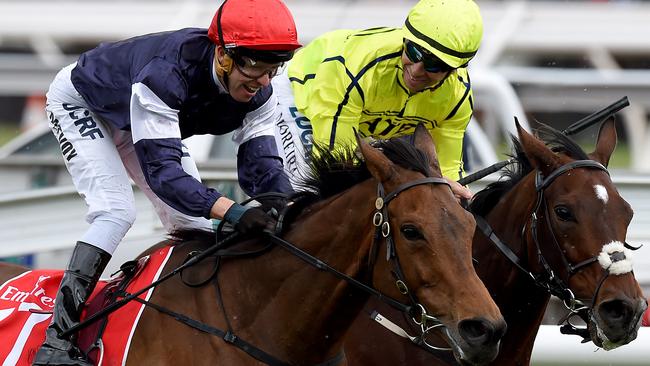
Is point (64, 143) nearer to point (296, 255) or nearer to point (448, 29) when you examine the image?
point (296, 255)

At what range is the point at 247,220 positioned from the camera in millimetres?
3943

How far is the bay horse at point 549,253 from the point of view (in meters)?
4.28

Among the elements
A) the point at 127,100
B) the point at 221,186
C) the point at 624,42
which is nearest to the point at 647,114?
the point at 624,42

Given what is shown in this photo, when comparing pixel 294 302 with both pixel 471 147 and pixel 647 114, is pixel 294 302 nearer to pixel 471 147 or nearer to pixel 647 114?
pixel 471 147

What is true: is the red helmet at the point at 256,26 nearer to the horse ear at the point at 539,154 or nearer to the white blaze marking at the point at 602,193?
the horse ear at the point at 539,154

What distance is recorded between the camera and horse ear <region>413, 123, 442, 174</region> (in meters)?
3.81

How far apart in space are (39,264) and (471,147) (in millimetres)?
3057

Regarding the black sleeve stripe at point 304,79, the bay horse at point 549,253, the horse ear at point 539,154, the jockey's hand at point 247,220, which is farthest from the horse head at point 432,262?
the black sleeve stripe at point 304,79

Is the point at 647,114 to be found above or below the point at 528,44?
below

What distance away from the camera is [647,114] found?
15.9 m

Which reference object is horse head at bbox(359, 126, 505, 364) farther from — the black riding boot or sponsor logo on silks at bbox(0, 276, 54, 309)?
sponsor logo on silks at bbox(0, 276, 54, 309)

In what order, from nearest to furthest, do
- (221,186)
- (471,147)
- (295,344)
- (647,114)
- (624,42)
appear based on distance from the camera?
(295,344), (221,186), (471,147), (624,42), (647,114)

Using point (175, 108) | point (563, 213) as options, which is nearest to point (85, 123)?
point (175, 108)

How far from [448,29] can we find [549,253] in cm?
99
